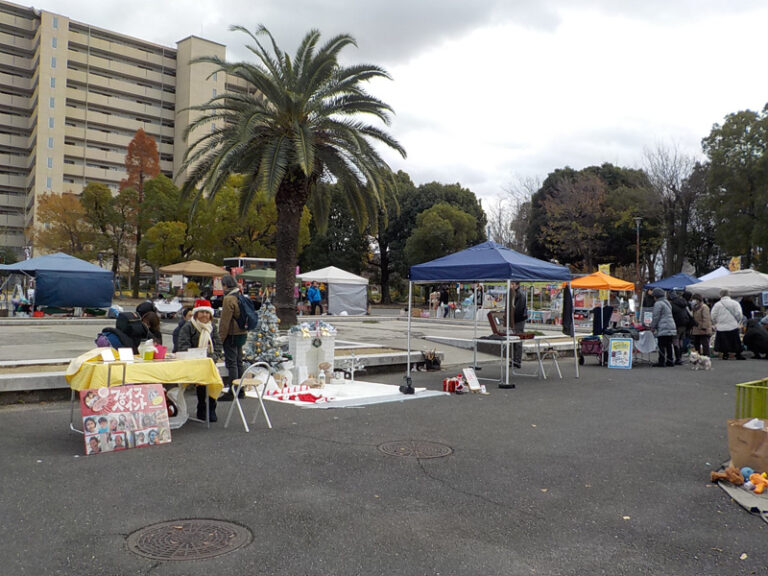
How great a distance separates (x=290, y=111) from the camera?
17.2 metres

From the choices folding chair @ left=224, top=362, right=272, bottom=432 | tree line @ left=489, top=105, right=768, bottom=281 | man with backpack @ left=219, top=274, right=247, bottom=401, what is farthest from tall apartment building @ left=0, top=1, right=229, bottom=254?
man with backpack @ left=219, top=274, right=247, bottom=401

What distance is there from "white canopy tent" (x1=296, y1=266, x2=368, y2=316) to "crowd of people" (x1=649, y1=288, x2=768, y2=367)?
61.5ft

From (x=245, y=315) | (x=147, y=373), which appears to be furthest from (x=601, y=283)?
(x=147, y=373)

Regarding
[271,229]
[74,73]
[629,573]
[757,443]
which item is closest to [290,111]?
[757,443]

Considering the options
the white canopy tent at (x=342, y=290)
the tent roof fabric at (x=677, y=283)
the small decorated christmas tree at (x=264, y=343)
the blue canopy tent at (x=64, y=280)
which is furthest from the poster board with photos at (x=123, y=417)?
the white canopy tent at (x=342, y=290)

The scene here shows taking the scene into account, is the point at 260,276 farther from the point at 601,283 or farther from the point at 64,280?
the point at 601,283

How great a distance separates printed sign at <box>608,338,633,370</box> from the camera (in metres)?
14.4

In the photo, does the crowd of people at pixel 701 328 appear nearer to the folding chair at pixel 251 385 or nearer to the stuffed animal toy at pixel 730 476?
the folding chair at pixel 251 385

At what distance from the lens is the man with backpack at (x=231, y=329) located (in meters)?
8.28

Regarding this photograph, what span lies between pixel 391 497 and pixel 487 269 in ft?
21.3

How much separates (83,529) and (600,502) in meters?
3.72

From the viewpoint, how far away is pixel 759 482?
16.6 ft

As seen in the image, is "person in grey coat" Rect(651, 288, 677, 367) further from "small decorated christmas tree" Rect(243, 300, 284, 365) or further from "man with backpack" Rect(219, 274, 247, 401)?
"man with backpack" Rect(219, 274, 247, 401)

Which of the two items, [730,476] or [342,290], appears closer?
[730,476]
